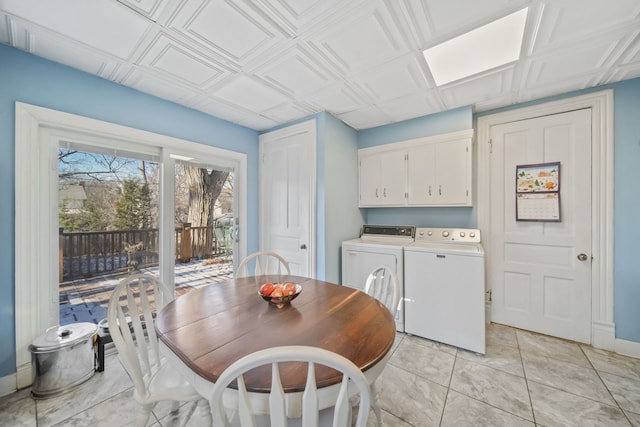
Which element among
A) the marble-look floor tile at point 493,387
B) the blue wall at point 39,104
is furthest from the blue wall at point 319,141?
the marble-look floor tile at point 493,387

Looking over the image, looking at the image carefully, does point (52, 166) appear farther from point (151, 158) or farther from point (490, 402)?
point (490, 402)

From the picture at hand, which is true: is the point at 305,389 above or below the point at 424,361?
above

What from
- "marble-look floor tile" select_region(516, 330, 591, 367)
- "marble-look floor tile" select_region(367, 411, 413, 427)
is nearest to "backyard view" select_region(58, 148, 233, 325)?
"marble-look floor tile" select_region(367, 411, 413, 427)

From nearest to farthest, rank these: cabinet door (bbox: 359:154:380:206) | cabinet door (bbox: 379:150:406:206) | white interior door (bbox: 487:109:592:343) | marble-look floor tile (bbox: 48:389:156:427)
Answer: marble-look floor tile (bbox: 48:389:156:427)
white interior door (bbox: 487:109:592:343)
cabinet door (bbox: 379:150:406:206)
cabinet door (bbox: 359:154:380:206)

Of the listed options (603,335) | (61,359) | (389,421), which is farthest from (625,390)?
(61,359)

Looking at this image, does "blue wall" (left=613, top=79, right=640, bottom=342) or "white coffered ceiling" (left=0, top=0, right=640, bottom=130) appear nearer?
"white coffered ceiling" (left=0, top=0, right=640, bottom=130)

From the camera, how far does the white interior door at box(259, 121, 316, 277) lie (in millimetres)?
2768

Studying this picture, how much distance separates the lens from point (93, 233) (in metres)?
2.10

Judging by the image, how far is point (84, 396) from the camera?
5.40 feet

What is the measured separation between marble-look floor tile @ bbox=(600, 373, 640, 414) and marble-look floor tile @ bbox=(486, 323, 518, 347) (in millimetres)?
583

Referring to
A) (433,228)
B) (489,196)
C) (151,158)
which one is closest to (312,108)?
(151,158)

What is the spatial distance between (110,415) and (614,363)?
3839 mm

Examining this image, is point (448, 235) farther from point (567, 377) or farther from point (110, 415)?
point (110, 415)

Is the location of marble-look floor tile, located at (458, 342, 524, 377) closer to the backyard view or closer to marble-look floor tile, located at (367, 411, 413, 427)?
marble-look floor tile, located at (367, 411, 413, 427)
